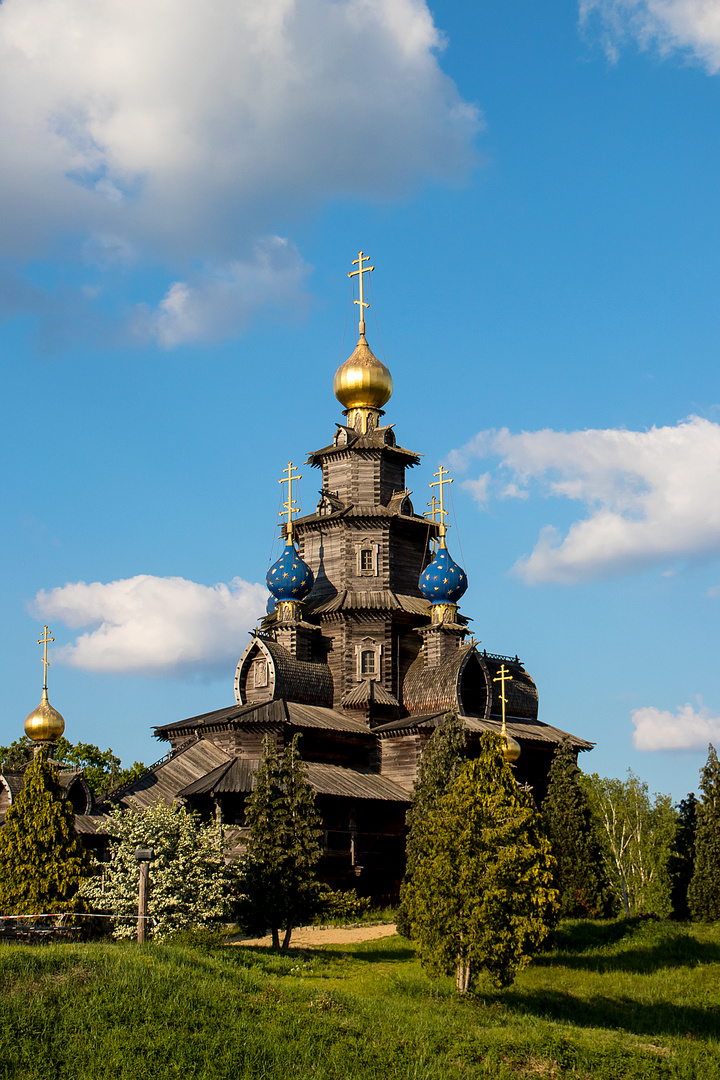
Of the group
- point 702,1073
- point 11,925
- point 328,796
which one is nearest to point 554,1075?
point 702,1073

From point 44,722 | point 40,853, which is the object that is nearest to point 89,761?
point 44,722

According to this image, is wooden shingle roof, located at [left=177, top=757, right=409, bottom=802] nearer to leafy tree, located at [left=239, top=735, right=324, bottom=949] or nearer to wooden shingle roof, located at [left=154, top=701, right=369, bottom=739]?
wooden shingle roof, located at [left=154, top=701, right=369, bottom=739]

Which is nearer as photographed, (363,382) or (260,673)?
(260,673)

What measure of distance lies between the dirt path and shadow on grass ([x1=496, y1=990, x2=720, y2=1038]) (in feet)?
17.5

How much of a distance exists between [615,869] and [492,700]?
1338 centimetres

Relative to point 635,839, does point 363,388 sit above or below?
above

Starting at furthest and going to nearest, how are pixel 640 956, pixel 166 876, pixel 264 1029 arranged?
pixel 640 956 < pixel 166 876 < pixel 264 1029

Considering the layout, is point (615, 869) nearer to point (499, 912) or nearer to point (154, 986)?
point (499, 912)


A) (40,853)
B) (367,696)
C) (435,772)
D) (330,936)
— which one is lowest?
(330,936)

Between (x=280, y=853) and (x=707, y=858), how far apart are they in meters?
12.7


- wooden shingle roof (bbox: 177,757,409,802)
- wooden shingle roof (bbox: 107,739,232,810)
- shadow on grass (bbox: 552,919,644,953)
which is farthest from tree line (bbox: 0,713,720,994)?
wooden shingle roof (bbox: 107,739,232,810)

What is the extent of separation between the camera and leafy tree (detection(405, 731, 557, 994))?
18.2m

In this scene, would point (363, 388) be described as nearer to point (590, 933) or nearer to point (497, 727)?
point (497, 727)

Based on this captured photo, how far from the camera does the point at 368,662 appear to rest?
119 feet
